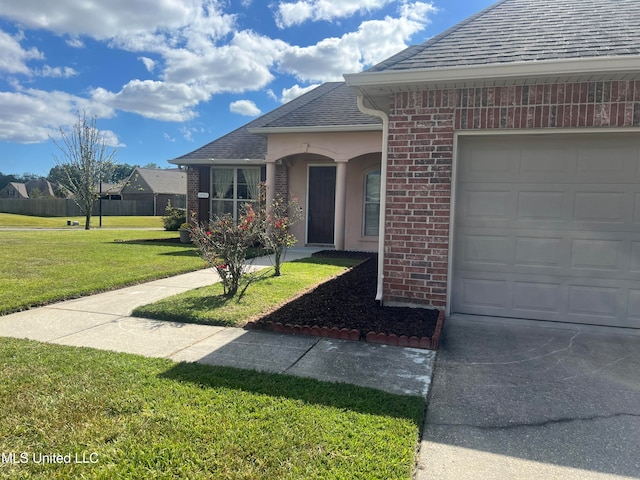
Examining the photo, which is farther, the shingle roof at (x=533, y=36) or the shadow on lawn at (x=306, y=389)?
the shingle roof at (x=533, y=36)

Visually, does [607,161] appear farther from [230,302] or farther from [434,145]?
[230,302]

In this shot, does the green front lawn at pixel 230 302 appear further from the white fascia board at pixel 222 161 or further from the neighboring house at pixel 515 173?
the white fascia board at pixel 222 161

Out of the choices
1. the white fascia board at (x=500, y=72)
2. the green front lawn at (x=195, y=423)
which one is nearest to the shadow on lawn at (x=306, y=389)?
the green front lawn at (x=195, y=423)

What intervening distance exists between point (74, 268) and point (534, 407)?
9.00m

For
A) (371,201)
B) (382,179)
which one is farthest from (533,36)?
(371,201)

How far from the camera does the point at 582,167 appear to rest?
5316 mm

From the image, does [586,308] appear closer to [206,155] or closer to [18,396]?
[18,396]

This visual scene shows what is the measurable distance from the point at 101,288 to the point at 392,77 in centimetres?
565

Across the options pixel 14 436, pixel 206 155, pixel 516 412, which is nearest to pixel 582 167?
pixel 516 412

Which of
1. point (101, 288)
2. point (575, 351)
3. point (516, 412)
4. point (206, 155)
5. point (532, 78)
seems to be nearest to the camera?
point (516, 412)

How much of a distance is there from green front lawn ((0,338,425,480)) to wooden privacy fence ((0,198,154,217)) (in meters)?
40.8

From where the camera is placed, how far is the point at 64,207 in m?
42.5

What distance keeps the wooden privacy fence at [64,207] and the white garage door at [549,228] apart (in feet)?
134

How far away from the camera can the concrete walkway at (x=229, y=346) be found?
3924 millimetres
